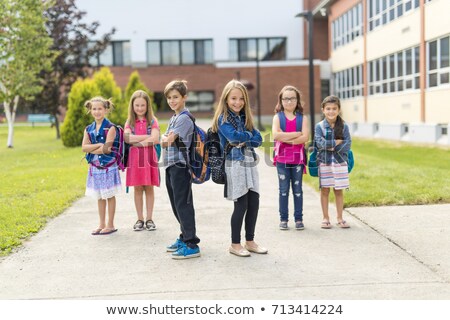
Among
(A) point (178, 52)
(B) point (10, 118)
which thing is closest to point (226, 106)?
(B) point (10, 118)

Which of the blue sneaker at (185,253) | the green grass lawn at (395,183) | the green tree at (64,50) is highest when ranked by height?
the green tree at (64,50)

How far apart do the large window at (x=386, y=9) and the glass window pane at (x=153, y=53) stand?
2058 centimetres

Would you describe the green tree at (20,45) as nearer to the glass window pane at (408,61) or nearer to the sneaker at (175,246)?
the glass window pane at (408,61)

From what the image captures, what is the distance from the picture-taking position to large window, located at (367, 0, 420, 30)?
73.7ft

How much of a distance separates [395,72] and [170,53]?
23.4m

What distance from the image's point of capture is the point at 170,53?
4419 cm

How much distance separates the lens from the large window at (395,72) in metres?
21.8

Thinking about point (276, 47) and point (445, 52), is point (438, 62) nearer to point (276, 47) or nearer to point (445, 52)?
point (445, 52)

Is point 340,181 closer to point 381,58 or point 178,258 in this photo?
point 178,258

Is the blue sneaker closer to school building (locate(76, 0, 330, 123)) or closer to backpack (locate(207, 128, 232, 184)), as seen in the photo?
backpack (locate(207, 128, 232, 184))

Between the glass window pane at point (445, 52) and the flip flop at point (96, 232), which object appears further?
the glass window pane at point (445, 52)

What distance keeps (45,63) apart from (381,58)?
570 inches

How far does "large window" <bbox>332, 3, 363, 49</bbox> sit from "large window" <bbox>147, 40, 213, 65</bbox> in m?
12.0

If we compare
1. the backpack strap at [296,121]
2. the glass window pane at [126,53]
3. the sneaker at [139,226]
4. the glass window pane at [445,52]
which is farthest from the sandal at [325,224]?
the glass window pane at [126,53]
